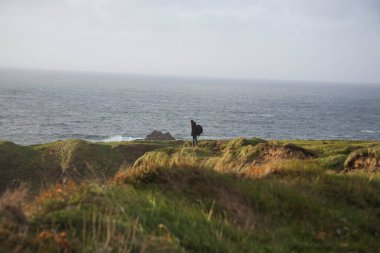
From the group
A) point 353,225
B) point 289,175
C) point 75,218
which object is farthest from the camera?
point 289,175

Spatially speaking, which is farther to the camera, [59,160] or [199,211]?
[59,160]

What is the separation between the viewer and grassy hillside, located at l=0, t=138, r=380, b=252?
19.9 feet

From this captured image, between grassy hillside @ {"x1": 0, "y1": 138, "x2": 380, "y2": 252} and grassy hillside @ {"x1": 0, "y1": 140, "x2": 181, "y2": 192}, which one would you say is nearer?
grassy hillside @ {"x1": 0, "y1": 138, "x2": 380, "y2": 252}

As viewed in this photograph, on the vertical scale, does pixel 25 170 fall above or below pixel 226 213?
below

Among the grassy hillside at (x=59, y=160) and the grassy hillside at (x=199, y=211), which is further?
the grassy hillside at (x=59, y=160)

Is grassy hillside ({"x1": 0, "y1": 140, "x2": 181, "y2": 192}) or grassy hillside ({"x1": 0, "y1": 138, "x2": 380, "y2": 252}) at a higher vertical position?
grassy hillside ({"x1": 0, "y1": 138, "x2": 380, "y2": 252})

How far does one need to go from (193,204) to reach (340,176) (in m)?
4.88

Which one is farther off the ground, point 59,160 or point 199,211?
point 199,211

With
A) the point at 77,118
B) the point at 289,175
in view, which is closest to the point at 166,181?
the point at 289,175

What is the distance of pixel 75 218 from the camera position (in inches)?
259

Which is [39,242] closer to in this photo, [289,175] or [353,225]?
[353,225]

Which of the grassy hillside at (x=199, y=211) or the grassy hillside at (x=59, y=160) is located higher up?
the grassy hillside at (x=199, y=211)

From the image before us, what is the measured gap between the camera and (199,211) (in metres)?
7.70

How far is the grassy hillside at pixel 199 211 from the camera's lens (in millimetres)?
6051
